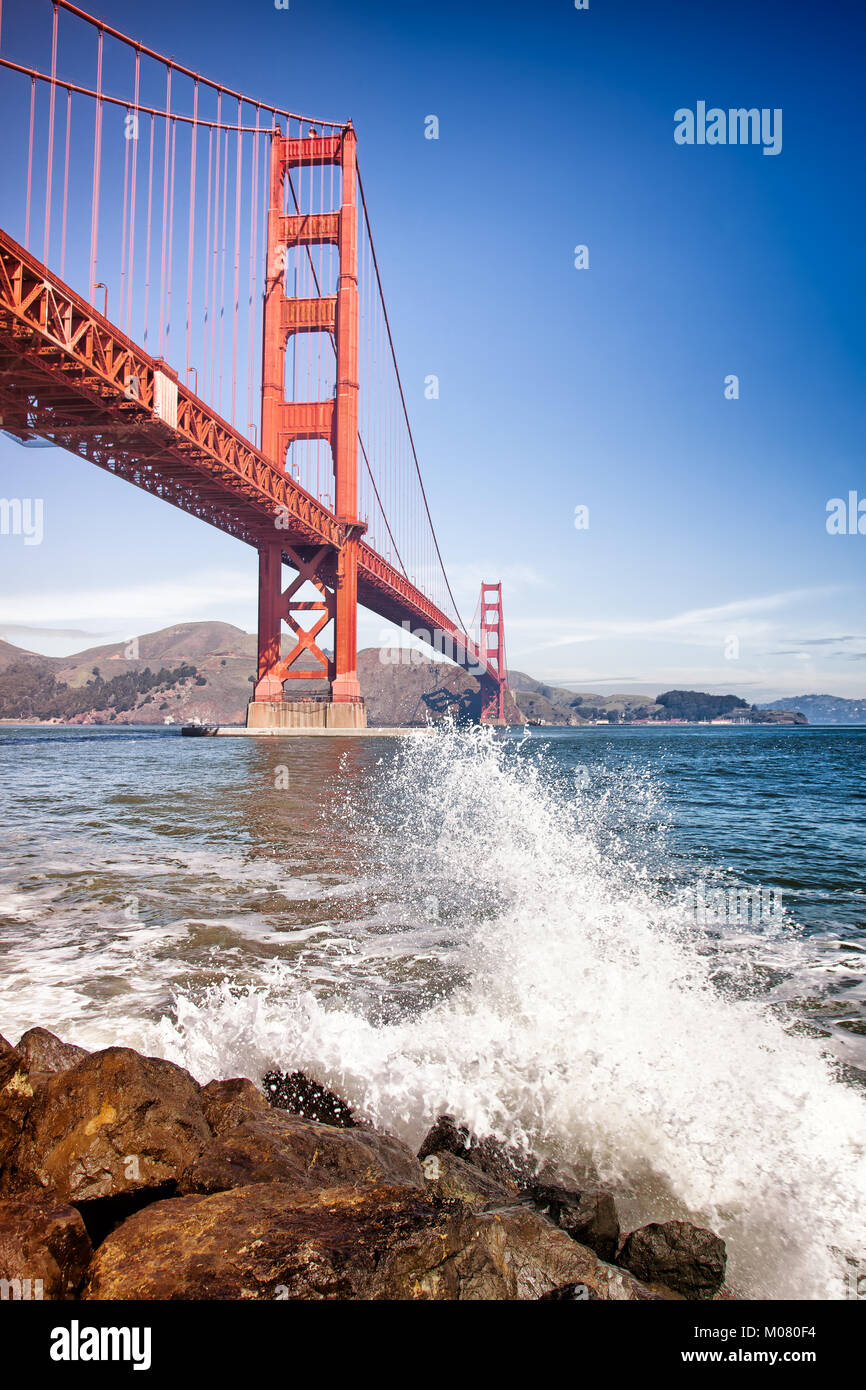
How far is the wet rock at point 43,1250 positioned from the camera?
1.63 meters

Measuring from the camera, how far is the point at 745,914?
6.27m

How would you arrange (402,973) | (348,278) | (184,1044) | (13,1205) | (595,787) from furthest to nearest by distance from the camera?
(348,278) < (595,787) < (402,973) < (184,1044) < (13,1205)

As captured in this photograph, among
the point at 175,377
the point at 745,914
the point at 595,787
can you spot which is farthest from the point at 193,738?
the point at 745,914

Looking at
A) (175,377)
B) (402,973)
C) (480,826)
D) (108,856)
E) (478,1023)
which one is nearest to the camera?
(478,1023)

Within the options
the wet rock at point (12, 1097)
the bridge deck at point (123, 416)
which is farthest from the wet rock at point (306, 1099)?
the bridge deck at point (123, 416)

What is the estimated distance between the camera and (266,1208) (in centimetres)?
187

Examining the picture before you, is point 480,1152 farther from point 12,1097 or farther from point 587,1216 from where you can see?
point 12,1097

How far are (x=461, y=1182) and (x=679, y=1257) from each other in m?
0.66

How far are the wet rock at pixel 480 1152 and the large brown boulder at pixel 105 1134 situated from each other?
83cm

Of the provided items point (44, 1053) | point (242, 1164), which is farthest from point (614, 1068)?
point (44, 1053)

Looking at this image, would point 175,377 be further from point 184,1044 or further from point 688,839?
point 184,1044

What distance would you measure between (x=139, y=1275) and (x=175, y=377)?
27.7m

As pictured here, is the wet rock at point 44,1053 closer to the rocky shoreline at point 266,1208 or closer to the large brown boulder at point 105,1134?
the rocky shoreline at point 266,1208

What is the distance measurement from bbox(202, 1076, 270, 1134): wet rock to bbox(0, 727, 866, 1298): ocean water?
58 centimetres
